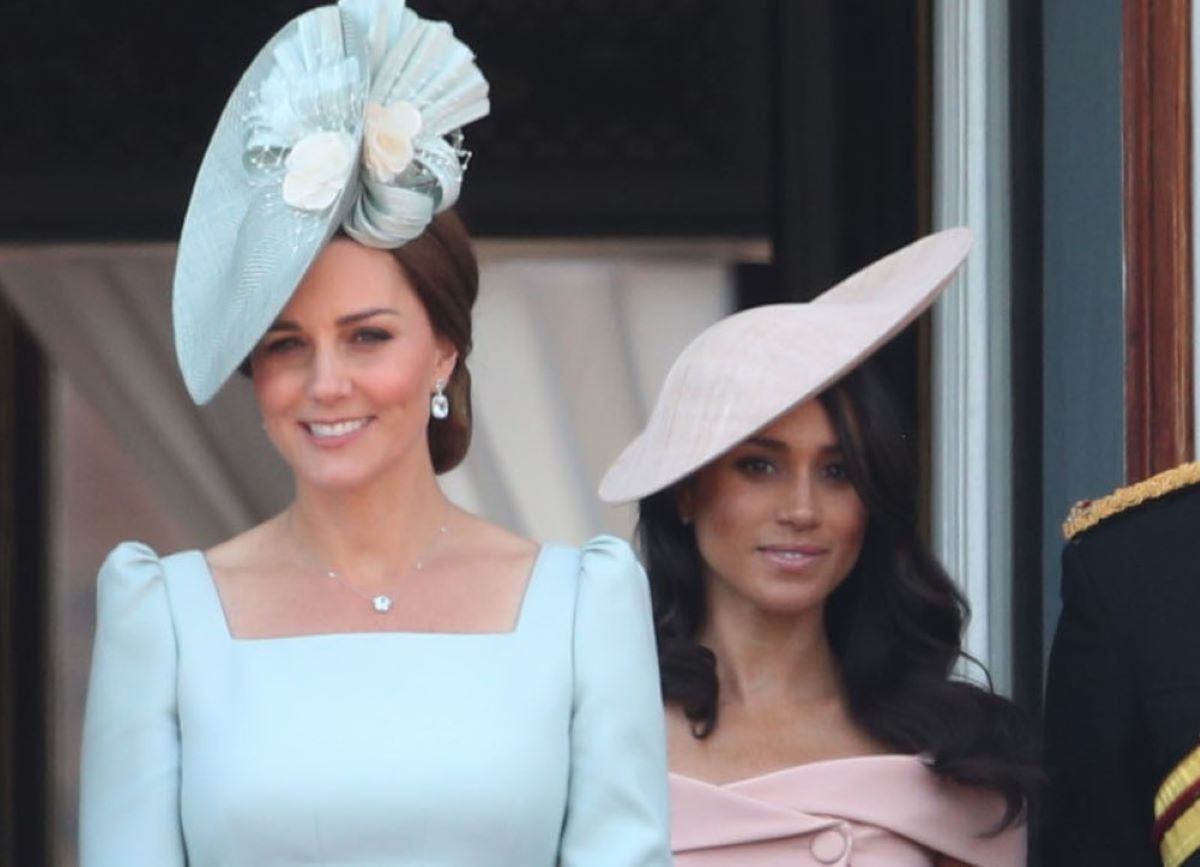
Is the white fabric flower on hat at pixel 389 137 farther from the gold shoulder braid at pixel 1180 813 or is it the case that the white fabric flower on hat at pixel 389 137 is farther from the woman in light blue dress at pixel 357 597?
the gold shoulder braid at pixel 1180 813

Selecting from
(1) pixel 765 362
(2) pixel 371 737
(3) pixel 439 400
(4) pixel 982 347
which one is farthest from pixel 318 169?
(4) pixel 982 347

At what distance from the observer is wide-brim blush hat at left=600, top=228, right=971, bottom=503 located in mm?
4102

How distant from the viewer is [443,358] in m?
3.54

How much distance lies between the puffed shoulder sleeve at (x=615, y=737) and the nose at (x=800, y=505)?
60 cm

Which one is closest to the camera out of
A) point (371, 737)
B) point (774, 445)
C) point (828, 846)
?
point (371, 737)

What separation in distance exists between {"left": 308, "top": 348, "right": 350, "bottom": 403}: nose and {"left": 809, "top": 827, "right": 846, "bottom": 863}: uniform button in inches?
33.9

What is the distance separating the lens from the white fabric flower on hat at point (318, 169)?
137 inches

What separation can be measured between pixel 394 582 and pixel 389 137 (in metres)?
0.40

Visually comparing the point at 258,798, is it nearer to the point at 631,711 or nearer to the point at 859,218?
the point at 631,711

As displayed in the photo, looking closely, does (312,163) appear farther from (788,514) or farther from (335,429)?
(788,514)

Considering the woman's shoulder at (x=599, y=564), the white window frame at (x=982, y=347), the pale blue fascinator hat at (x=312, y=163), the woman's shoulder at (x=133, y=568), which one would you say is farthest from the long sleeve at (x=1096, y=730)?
the white window frame at (x=982, y=347)

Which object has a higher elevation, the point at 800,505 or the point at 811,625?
the point at 800,505

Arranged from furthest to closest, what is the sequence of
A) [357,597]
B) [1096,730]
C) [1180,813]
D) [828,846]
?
[828,846] < [1096,730] < [1180,813] < [357,597]

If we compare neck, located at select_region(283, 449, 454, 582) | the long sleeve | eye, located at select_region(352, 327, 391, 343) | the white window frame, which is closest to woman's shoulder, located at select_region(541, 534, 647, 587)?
neck, located at select_region(283, 449, 454, 582)
